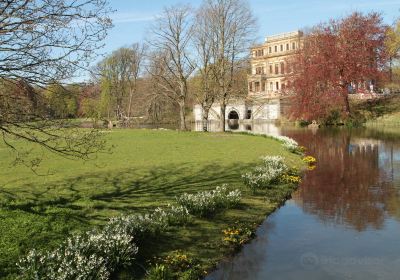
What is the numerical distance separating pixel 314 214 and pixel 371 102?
181ft

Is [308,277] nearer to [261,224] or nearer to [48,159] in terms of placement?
[261,224]

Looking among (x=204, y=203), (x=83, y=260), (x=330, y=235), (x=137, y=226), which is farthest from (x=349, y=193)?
(x=83, y=260)

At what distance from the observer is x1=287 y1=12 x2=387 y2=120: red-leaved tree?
58875 millimetres

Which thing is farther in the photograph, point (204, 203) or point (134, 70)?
point (134, 70)

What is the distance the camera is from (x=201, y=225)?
37.2ft

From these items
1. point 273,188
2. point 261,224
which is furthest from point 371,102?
point 261,224

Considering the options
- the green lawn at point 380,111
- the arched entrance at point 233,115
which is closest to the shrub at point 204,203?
the green lawn at point 380,111

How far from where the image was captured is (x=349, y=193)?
1616 cm

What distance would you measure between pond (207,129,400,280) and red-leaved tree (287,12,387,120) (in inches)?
1636

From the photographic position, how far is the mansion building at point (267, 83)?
78125 mm

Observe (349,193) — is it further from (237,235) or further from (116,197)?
(116,197)

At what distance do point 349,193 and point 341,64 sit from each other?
4717 cm

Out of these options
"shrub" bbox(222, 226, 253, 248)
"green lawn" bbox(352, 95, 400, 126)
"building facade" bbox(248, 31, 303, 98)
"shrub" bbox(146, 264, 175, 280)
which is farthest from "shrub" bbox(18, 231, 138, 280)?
"building facade" bbox(248, 31, 303, 98)

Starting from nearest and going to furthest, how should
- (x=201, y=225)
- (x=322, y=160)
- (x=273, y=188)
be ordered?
1. (x=201, y=225)
2. (x=273, y=188)
3. (x=322, y=160)
